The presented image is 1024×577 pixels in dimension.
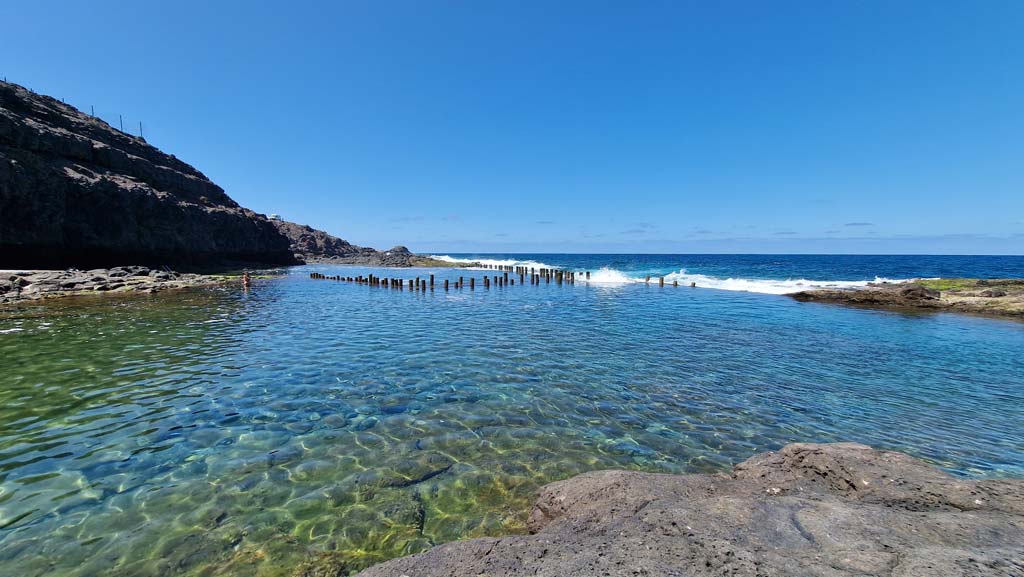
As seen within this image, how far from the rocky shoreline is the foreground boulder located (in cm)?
3736

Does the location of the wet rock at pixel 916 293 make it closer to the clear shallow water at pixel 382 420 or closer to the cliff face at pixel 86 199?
the clear shallow water at pixel 382 420

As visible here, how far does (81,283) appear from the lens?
102 ft

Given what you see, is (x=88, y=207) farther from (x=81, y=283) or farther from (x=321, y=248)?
(x=321, y=248)

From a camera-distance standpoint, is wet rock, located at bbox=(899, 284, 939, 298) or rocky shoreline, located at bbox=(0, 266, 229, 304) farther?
wet rock, located at bbox=(899, 284, 939, 298)

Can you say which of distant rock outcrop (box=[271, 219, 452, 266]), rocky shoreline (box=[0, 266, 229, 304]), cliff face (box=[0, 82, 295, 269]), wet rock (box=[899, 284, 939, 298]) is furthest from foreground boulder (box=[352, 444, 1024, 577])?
distant rock outcrop (box=[271, 219, 452, 266])

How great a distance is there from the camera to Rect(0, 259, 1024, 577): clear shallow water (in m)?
5.48

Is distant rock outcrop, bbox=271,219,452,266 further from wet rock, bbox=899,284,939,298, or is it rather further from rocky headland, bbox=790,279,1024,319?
wet rock, bbox=899,284,939,298

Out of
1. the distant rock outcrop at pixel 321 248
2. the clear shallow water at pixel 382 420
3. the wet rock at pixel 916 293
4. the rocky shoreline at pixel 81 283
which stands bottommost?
the clear shallow water at pixel 382 420

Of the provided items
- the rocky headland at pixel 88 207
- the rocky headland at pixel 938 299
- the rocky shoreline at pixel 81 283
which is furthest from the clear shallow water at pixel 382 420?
the rocky headland at pixel 88 207

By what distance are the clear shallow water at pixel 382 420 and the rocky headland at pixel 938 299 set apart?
1014 cm

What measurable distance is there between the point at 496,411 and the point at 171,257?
6344cm

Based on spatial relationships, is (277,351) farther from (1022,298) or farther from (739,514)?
(1022,298)

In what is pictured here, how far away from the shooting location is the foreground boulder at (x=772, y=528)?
125 inches

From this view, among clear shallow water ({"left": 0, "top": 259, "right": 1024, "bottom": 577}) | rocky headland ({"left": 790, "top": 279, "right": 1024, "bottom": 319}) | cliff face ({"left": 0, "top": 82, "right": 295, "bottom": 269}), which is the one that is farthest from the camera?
cliff face ({"left": 0, "top": 82, "right": 295, "bottom": 269})
